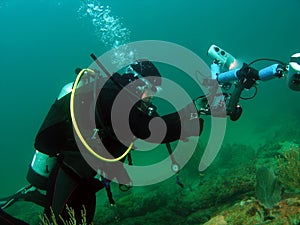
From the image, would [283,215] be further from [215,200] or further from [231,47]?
[231,47]

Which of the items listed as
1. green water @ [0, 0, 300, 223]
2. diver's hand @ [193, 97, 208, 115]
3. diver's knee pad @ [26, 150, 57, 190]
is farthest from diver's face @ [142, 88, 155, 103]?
green water @ [0, 0, 300, 223]

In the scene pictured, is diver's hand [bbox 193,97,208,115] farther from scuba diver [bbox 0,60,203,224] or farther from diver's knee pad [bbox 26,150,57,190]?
diver's knee pad [bbox 26,150,57,190]

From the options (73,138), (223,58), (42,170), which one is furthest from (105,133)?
(223,58)

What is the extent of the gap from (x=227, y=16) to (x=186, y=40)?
2552 centimetres

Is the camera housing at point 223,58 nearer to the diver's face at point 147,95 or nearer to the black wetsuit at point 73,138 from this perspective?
the black wetsuit at point 73,138

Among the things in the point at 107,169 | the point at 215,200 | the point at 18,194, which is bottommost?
the point at 215,200

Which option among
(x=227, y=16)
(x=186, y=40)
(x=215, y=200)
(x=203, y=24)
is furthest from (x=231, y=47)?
(x=215, y=200)

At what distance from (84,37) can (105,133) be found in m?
85.9

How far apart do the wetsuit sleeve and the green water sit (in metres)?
68.6

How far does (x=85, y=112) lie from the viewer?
3344 mm

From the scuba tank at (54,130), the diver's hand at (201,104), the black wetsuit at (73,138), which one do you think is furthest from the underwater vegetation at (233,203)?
the diver's hand at (201,104)

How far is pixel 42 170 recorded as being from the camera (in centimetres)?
413

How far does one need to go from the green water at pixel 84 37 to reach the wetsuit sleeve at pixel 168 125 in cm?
6857

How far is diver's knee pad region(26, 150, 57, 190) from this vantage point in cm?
410
